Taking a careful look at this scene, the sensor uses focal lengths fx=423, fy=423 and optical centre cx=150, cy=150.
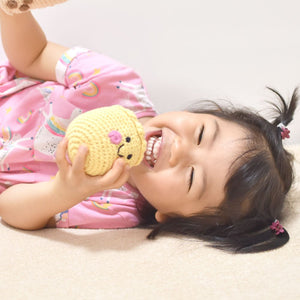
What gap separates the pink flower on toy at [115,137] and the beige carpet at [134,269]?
0.68 feet

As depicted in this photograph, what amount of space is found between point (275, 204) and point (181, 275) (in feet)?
1.12

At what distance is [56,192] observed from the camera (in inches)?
32.1

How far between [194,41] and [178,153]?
25.8 inches

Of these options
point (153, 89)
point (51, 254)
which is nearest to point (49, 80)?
point (153, 89)

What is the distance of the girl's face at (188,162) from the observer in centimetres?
86

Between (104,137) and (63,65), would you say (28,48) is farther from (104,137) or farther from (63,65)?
(104,137)

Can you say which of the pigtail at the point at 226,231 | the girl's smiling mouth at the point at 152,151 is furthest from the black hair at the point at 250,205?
the girl's smiling mouth at the point at 152,151

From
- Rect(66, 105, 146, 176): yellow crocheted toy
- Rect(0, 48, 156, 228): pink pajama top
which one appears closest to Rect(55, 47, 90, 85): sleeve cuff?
Rect(0, 48, 156, 228): pink pajama top

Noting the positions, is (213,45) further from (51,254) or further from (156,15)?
(51,254)

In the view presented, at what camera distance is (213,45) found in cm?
140

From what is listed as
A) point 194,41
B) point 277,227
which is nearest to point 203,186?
point 277,227

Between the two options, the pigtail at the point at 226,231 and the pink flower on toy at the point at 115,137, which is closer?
the pink flower on toy at the point at 115,137

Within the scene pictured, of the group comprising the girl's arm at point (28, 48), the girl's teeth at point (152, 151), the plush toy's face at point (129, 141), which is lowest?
the girl's teeth at point (152, 151)

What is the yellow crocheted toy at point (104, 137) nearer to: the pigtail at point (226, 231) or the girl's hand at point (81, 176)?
the girl's hand at point (81, 176)
